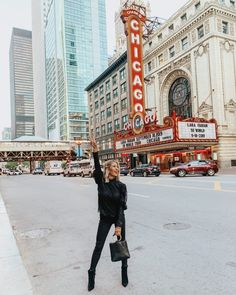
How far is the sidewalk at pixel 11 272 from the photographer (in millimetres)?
3814

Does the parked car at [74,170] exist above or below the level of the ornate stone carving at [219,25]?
below

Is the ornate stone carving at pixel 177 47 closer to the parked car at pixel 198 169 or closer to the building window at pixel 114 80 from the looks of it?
the parked car at pixel 198 169

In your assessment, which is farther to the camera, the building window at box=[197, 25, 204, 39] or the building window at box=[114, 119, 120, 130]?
the building window at box=[114, 119, 120, 130]

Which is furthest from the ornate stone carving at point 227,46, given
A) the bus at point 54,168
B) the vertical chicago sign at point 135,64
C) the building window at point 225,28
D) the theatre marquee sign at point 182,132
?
the bus at point 54,168

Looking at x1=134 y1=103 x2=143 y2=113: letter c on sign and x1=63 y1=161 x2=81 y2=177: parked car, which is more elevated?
x1=134 y1=103 x2=143 y2=113: letter c on sign

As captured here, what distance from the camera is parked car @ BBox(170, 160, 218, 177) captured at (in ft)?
87.2

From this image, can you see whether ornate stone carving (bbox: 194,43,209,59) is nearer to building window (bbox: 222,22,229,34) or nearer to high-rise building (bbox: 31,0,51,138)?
building window (bbox: 222,22,229,34)

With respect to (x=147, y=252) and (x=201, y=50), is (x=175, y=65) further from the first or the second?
(x=147, y=252)

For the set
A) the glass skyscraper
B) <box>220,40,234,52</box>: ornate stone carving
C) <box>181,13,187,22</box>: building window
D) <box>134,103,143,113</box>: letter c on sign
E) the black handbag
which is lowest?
the black handbag

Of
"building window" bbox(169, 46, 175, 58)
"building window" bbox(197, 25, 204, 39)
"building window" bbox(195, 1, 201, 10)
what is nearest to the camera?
"building window" bbox(197, 25, 204, 39)

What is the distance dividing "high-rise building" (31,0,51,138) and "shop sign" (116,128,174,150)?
474ft

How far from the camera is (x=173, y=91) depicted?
1752 inches

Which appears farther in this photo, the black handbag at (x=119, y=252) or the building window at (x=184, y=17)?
the building window at (x=184, y=17)

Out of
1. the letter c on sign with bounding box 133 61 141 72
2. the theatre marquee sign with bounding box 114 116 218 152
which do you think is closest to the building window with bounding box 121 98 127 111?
the letter c on sign with bounding box 133 61 141 72
